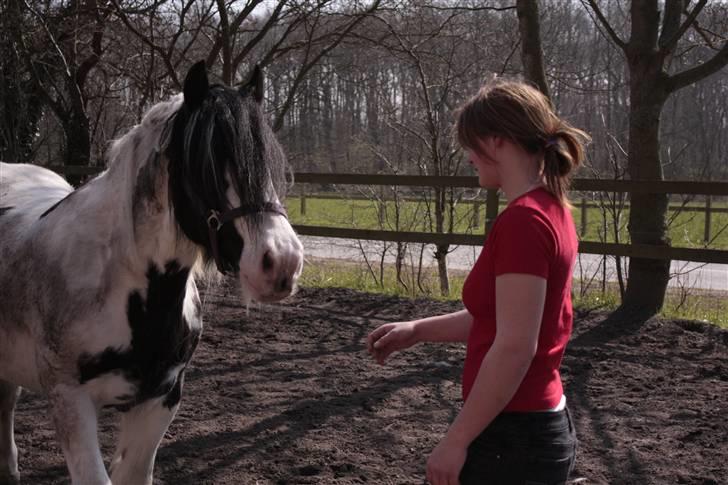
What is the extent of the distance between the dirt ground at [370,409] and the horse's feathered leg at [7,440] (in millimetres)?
76

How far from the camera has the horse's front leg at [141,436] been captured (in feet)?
8.43

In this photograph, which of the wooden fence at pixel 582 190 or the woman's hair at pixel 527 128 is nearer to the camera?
the woman's hair at pixel 527 128

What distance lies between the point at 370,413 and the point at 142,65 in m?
7.63

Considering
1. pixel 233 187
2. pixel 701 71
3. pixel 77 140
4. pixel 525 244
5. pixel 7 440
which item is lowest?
pixel 7 440

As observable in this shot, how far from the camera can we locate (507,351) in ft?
4.88

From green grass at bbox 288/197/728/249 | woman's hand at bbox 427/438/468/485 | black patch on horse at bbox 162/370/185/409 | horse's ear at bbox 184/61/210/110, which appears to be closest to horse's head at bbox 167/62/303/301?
horse's ear at bbox 184/61/210/110

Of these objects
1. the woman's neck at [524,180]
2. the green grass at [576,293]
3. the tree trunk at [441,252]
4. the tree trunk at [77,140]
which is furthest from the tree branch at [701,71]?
the tree trunk at [77,140]

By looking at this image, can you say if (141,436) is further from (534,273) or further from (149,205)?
(534,273)

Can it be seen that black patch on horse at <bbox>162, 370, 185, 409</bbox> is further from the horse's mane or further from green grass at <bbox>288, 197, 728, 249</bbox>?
green grass at <bbox>288, 197, 728, 249</bbox>

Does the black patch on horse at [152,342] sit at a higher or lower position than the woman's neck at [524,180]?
lower

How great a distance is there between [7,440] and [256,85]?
2061 millimetres

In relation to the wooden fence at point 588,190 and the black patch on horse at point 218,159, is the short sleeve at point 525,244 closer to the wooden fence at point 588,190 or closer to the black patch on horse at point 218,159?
the black patch on horse at point 218,159

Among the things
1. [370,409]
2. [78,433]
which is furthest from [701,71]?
[78,433]

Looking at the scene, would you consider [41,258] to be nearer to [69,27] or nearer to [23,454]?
[23,454]
